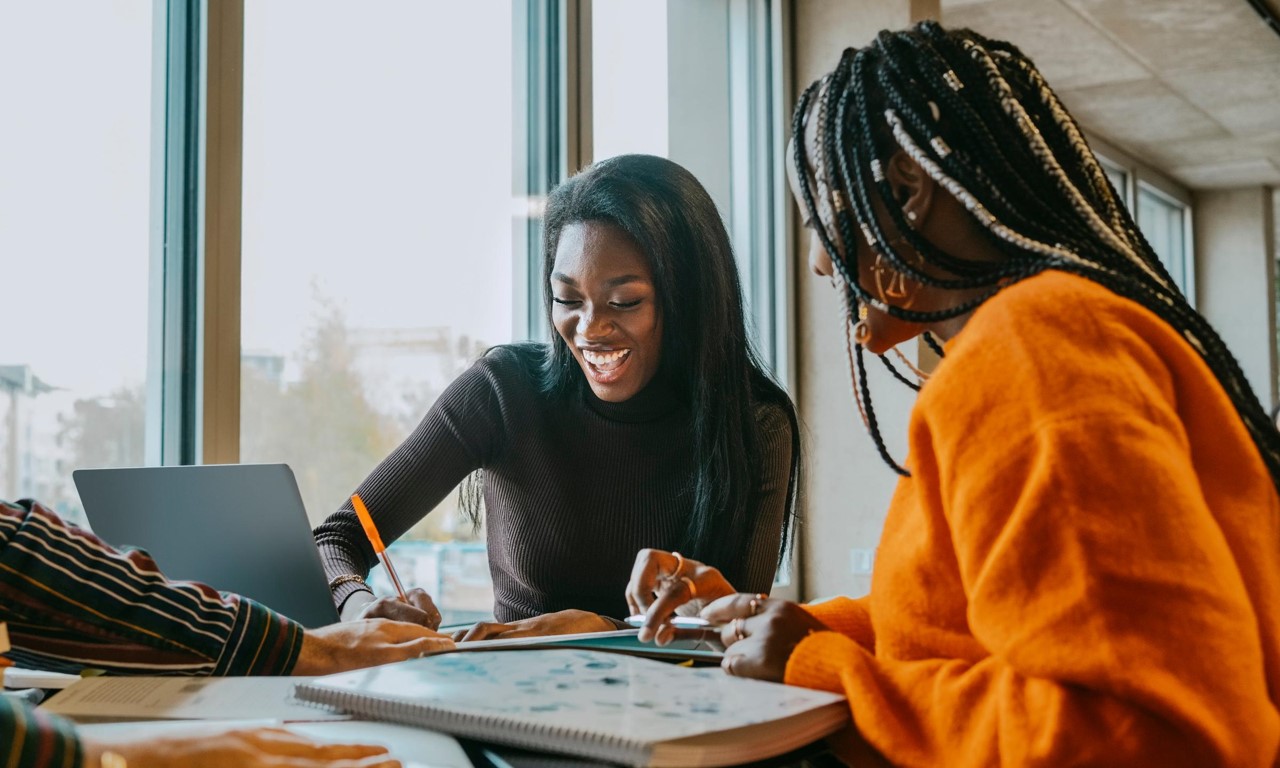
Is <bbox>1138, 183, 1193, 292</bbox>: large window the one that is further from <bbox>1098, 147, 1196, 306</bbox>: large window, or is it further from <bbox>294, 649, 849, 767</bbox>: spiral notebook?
<bbox>294, 649, 849, 767</bbox>: spiral notebook

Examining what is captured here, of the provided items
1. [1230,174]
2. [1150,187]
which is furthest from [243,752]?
[1230,174]

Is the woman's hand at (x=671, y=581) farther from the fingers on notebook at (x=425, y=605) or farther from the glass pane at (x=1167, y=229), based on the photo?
the glass pane at (x=1167, y=229)

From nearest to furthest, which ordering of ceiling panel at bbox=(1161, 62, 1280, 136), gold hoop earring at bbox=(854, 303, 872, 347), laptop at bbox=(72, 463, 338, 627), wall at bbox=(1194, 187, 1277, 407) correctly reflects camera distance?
gold hoop earring at bbox=(854, 303, 872, 347) < laptop at bbox=(72, 463, 338, 627) < ceiling panel at bbox=(1161, 62, 1280, 136) < wall at bbox=(1194, 187, 1277, 407)

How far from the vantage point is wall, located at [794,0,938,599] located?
11.4 ft

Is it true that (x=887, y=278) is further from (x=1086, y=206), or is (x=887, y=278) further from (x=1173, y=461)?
(x=1173, y=461)

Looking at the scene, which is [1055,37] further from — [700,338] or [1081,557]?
[1081,557]

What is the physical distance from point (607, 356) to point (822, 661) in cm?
102

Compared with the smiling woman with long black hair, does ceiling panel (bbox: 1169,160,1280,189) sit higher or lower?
higher

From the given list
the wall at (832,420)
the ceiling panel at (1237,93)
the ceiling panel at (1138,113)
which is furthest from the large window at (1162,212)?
the wall at (832,420)

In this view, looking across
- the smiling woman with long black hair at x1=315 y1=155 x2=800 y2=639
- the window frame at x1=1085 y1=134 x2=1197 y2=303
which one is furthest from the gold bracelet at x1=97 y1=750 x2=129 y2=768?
the window frame at x1=1085 y1=134 x2=1197 y2=303

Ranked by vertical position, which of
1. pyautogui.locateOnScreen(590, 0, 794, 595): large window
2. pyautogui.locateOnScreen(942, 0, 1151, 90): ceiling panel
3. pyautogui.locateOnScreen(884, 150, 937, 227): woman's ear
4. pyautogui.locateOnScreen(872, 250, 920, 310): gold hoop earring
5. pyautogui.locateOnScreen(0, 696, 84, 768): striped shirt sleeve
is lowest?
pyautogui.locateOnScreen(0, 696, 84, 768): striped shirt sleeve

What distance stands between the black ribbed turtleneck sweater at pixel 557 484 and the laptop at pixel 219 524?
0.41m

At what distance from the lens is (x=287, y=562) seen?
1.22 metres

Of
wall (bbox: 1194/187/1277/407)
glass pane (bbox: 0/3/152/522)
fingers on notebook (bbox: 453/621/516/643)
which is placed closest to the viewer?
fingers on notebook (bbox: 453/621/516/643)
